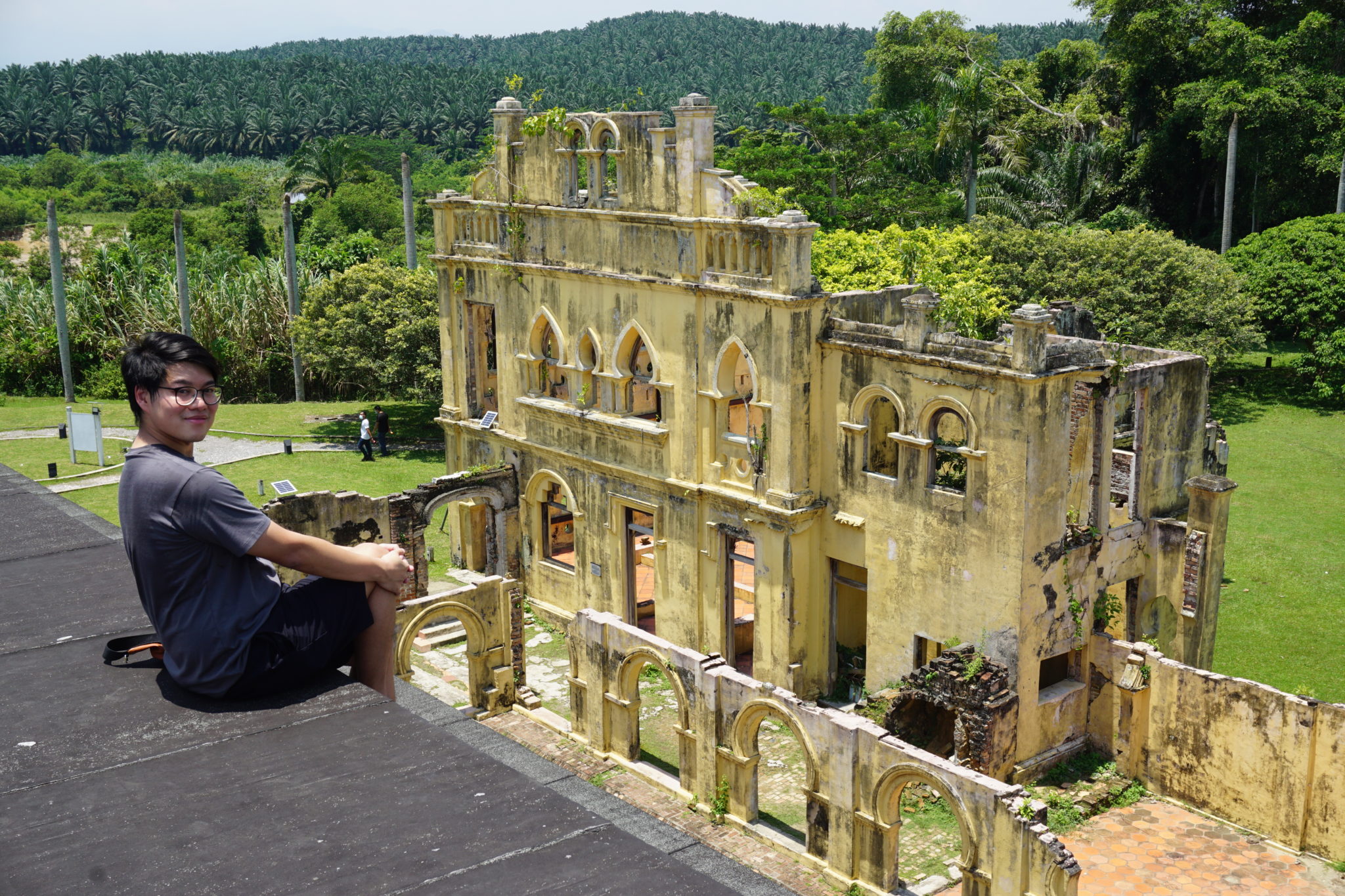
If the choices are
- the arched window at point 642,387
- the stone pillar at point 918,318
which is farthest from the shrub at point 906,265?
the stone pillar at point 918,318

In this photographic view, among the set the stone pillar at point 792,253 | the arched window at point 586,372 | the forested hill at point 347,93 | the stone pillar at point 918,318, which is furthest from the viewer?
the forested hill at point 347,93

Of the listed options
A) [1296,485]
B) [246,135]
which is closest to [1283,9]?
[1296,485]

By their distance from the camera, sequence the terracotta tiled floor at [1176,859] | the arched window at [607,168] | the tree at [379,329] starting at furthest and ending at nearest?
1. the tree at [379,329]
2. the arched window at [607,168]
3. the terracotta tiled floor at [1176,859]

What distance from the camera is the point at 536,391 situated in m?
25.4

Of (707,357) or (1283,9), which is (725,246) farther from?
(1283,9)

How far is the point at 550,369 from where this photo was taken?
82.2 ft

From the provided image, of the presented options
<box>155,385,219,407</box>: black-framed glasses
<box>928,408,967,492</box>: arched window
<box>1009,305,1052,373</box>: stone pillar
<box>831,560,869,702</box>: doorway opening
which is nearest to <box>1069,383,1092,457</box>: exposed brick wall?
<box>928,408,967,492</box>: arched window

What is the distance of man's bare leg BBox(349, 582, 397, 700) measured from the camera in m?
5.29

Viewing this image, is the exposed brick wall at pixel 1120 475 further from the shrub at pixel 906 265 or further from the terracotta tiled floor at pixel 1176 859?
the terracotta tiled floor at pixel 1176 859

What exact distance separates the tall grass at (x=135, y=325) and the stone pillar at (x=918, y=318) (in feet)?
111

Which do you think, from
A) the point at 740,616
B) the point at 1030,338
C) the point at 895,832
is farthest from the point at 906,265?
the point at 895,832

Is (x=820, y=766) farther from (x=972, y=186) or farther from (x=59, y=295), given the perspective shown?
(x=59, y=295)

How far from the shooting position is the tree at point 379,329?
121 ft

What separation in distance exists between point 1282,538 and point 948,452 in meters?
14.1
